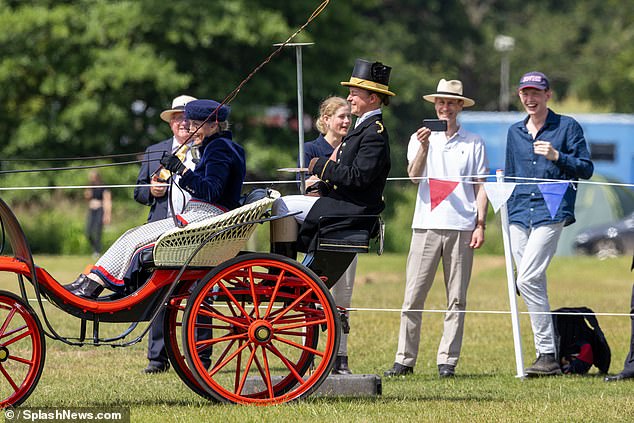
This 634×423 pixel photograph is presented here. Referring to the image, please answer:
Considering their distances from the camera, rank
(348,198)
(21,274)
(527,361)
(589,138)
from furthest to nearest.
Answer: (589,138)
(527,361)
(348,198)
(21,274)

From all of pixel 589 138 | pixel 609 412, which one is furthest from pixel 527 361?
pixel 589 138

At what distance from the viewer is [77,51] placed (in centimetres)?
3083

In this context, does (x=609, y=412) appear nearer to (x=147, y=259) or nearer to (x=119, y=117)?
(x=147, y=259)

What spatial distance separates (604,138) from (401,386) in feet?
97.6

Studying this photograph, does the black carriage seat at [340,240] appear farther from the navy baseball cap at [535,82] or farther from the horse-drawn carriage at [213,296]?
the navy baseball cap at [535,82]

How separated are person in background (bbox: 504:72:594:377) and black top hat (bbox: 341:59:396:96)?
6.38 ft

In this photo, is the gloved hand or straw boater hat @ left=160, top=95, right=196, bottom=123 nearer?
the gloved hand

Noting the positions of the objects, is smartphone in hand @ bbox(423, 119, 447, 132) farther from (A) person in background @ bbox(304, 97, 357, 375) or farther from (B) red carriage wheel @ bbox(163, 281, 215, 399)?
(B) red carriage wheel @ bbox(163, 281, 215, 399)

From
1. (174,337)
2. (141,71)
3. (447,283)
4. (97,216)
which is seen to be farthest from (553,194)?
(141,71)

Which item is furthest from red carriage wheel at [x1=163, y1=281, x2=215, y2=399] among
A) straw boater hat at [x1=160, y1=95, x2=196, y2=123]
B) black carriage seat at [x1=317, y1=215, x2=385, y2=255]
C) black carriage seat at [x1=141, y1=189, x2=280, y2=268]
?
straw boater hat at [x1=160, y1=95, x2=196, y2=123]

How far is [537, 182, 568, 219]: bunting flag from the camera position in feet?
32.3

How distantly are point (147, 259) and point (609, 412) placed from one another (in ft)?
9.21

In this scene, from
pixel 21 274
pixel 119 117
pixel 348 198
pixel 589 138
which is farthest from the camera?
pixel 589 138

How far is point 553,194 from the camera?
389 inches
